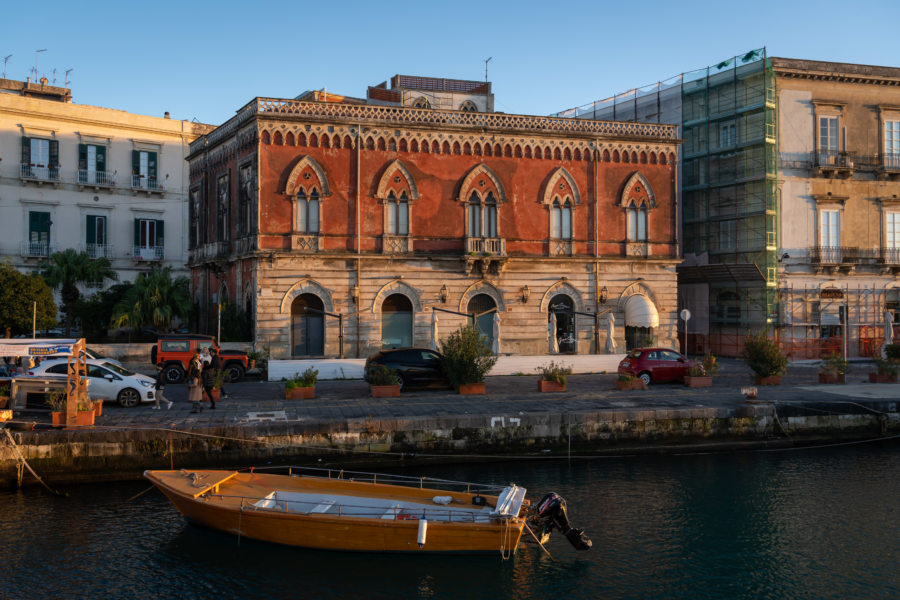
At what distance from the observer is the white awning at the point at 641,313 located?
39703 millimetres

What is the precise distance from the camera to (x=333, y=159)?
121 feet

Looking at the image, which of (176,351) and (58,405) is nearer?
(58,405)

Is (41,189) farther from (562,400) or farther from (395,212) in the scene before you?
(562,400)

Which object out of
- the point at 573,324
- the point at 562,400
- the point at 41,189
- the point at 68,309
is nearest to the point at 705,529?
the point at 562,400

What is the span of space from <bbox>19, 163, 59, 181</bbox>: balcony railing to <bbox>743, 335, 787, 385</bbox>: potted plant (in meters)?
41.5

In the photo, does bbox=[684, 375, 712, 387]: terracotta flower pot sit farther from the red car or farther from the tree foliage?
the tree foliage

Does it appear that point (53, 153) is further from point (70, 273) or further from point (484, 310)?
point (484, 310)

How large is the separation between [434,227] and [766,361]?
1672 centimetres

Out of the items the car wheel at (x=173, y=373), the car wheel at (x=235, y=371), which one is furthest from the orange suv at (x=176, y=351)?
the car wheel at (x=235, y=371)

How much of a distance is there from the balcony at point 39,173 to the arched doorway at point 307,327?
867 inches

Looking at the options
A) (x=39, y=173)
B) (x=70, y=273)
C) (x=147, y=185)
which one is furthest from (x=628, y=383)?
(x=39, y=173)

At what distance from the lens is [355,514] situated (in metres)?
16.5

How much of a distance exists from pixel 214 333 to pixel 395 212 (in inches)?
473

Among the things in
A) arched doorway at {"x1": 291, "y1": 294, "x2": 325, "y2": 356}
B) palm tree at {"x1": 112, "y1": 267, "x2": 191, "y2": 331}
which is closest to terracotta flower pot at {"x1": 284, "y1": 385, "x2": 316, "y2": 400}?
arched doorway at {"x1": 291, "y1": 294, "x2": 325, "y2": 356}
